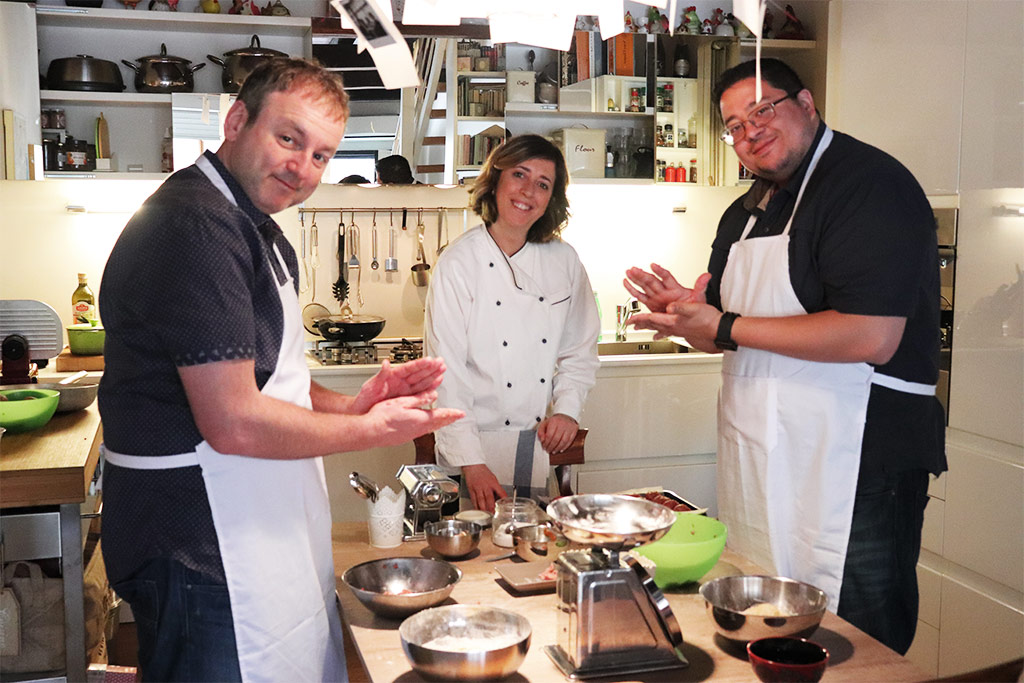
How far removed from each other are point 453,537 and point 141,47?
3088 mm

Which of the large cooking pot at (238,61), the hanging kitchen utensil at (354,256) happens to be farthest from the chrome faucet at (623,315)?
the large cooking pot at (238,61)

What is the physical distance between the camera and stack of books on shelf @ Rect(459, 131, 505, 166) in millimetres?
4238

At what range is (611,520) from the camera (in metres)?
1.58

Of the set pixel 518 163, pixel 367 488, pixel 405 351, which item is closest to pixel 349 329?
pixel 405 351

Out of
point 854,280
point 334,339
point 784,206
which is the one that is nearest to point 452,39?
point 334,339

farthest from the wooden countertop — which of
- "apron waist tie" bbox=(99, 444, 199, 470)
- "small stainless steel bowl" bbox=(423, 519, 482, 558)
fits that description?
"small stainless steel bowl" bbox=(423, 519, 482, 558)

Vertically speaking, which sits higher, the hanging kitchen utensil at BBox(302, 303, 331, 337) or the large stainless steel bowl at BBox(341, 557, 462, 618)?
the hanging kitchen utensil at BBox(302, 303, 331, 337)

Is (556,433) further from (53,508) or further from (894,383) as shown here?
(53,508)

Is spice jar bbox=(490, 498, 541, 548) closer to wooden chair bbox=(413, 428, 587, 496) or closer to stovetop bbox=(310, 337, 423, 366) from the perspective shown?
wooden chair bbox=(413, 428, 587, 496)

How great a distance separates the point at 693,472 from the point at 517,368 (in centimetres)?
158

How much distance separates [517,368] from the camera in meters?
2.86

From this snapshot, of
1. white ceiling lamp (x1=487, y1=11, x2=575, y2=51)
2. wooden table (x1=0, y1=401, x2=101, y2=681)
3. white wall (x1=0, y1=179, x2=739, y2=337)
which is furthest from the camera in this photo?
white wall (x1=0, y1=179, x2=739, y2=337)

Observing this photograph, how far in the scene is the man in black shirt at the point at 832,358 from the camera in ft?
6.36

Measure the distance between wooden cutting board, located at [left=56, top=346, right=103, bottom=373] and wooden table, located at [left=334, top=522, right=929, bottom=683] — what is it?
221 cm
